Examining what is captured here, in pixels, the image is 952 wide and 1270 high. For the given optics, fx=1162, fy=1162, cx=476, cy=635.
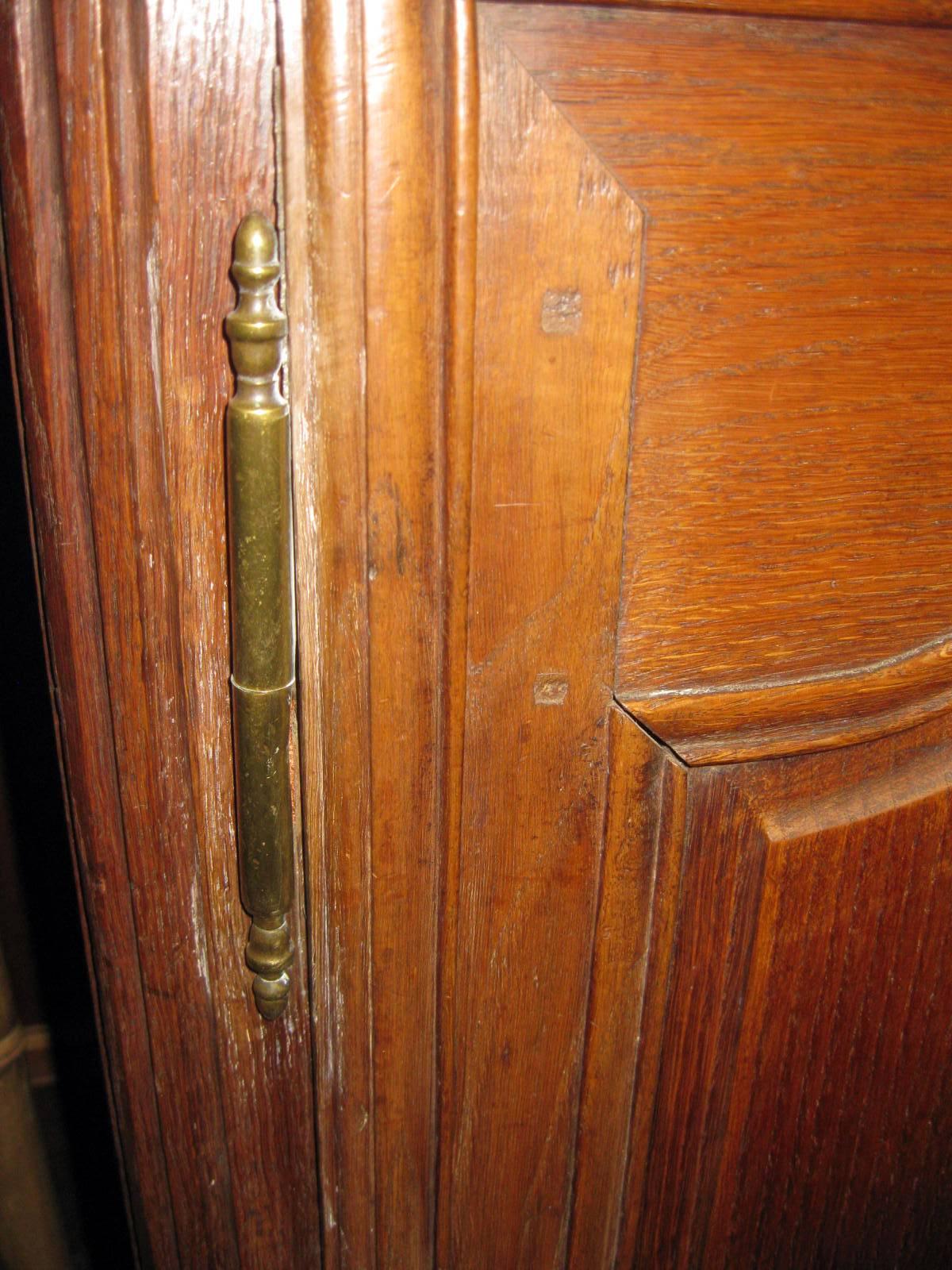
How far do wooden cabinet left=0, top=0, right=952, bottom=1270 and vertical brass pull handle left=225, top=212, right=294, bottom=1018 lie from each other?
0.04 ft

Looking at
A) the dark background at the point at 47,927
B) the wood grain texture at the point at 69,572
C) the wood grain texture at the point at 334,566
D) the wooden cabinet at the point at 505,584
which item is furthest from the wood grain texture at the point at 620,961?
the dark background at the point at 47,927

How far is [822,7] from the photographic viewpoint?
44 centimetres

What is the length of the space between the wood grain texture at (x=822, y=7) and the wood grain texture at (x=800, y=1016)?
0.33 meters

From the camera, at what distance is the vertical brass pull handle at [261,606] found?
0.44 meters

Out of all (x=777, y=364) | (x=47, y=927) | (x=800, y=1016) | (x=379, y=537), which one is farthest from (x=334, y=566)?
(x=47, y=927)

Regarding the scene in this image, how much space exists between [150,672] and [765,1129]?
17.8 inches

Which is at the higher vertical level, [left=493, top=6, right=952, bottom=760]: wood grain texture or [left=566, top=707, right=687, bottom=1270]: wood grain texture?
[left=493, top=6, right=952, bottom=760]: wood grain texture

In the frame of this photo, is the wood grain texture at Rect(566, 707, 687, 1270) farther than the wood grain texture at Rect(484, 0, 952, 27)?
Yes

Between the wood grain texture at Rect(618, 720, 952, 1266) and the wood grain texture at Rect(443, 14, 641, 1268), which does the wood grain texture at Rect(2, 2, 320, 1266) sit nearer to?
the wood grain texture at Rect(443, 14, 641, 1268)

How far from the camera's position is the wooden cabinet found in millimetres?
426

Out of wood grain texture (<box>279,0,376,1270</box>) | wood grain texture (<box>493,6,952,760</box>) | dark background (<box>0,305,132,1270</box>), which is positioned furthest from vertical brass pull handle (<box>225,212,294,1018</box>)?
dark background (<box>0,305,132,1270</box>)

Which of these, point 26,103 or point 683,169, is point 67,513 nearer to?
point 26,103

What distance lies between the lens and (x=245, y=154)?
1.40ft

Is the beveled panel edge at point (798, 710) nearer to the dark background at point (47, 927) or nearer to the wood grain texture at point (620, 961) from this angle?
the wood grain texture at point (620, 961)
